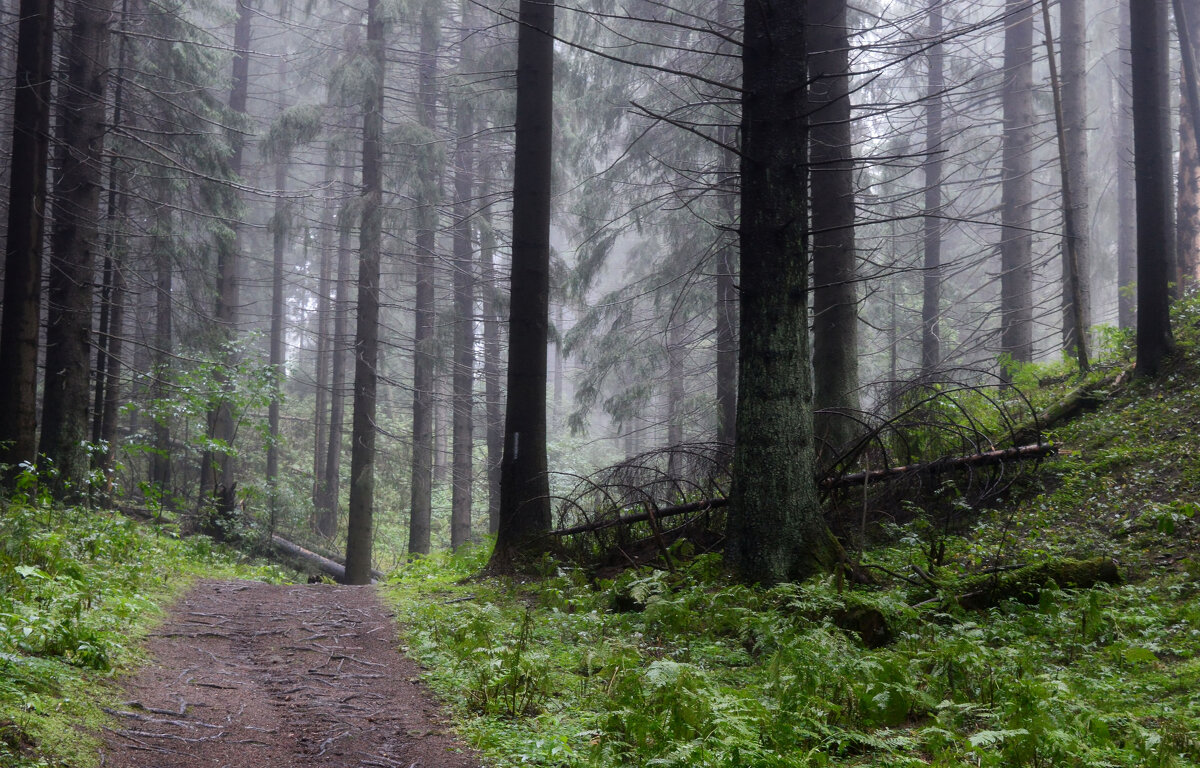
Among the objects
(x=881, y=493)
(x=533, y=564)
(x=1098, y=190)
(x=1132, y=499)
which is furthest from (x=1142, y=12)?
(x=1098, y=190)

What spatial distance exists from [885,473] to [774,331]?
8.04ft

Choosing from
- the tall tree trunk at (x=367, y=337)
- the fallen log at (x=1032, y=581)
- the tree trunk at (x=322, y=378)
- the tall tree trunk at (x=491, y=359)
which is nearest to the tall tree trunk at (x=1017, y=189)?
the fallen log at (x=1032, y=581)

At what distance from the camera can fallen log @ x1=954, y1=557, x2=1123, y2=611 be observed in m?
5.47

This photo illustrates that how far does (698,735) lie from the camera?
3.40 meters

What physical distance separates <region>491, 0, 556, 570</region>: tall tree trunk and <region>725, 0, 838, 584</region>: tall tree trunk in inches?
133

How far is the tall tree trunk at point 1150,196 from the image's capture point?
28.9ft

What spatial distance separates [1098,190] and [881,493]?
3431cm

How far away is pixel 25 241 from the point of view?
9.77m

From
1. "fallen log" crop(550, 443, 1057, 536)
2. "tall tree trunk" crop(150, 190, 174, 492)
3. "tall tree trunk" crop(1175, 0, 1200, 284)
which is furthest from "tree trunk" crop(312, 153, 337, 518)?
"tall tree trunk" crop(1175, 0, 1200, 284)

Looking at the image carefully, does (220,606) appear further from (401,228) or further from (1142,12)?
(1142,12)

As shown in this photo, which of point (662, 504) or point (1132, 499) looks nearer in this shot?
point (1132, 499)

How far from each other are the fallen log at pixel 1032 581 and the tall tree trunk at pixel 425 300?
1283 centimetres

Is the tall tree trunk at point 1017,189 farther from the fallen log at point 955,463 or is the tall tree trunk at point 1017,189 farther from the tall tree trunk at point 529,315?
the tall tree trunk at point 529,315

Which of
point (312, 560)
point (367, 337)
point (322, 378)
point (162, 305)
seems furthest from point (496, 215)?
point (322, 378)
